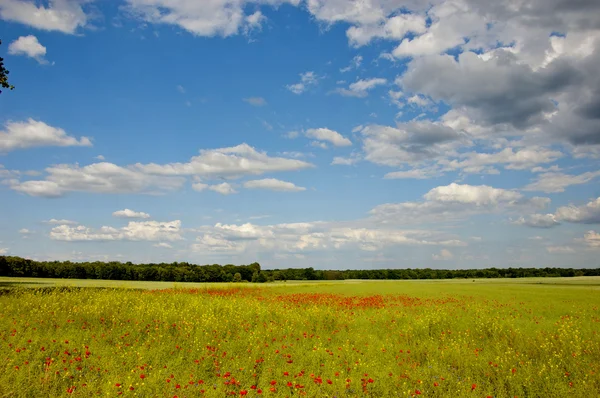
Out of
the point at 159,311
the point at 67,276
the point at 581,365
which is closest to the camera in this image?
the point at 581,365

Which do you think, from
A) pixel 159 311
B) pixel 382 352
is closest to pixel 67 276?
pixel 159 311

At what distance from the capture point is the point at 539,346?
1263 centimetres

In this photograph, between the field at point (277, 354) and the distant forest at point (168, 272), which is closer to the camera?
the field at point (277, 354)

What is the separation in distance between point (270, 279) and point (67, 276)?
3572 cm

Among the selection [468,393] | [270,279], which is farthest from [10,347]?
[270,279]

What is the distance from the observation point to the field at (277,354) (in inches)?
350

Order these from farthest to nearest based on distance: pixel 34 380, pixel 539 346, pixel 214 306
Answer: pixel 214 306 → pixel 539 346 → pixel 34 380

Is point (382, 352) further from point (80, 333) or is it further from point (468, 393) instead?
point (80, 333)

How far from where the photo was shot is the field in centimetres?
889

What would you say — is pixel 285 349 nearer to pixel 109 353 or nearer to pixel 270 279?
pixel 109 353

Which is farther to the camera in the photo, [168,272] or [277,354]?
[168,272]

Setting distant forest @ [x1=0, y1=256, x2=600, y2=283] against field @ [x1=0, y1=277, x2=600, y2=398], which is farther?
distant forest @ [x1=0, y1=256, x2=600, y2=283]

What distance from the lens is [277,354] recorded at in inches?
439

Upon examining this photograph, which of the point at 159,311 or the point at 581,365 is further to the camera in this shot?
the point at 159,311
